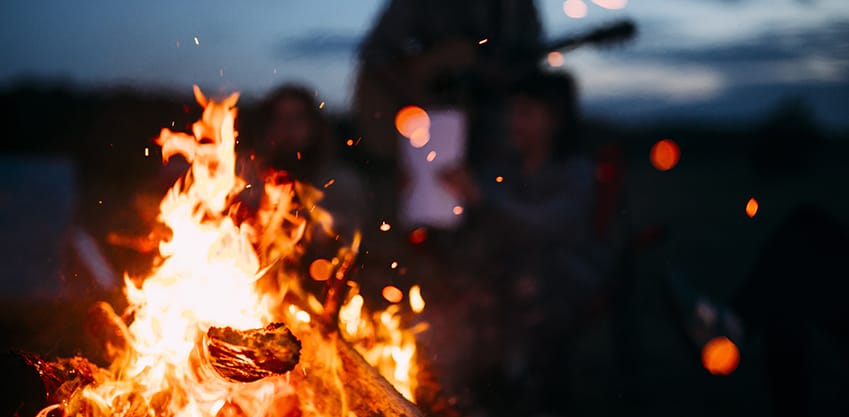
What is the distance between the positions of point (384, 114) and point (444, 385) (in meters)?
6.78

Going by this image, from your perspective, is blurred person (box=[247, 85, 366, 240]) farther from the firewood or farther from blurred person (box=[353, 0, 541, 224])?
the firewood

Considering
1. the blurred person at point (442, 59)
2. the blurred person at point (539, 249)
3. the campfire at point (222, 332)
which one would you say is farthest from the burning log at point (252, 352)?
the blurred person at point (442, 59)

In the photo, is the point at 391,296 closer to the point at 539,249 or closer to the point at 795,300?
the point at 539,249

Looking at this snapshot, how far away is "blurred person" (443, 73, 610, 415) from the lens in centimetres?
542

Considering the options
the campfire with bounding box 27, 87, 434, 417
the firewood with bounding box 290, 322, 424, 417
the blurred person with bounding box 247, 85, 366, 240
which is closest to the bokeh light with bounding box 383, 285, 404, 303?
the blurred person with bounding box 247, 85, 366, 240

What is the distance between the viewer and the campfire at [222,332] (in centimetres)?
275

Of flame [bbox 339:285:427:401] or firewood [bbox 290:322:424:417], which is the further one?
flame [bbox 339:285:427:401]

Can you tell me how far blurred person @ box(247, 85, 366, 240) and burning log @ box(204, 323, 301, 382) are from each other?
212 cm

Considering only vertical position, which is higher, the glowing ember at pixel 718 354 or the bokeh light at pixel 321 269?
the bokeh light at pixel 321 269

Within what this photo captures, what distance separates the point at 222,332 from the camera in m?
2.67

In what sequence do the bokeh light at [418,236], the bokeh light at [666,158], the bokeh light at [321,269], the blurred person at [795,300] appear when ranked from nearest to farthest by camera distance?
the blurred person at [795,300], the bokeh light at [321,269], the bokeh light at [418,236], the bokeh light at [666,158]

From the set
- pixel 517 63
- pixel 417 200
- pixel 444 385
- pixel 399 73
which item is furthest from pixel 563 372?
pixel 399 73

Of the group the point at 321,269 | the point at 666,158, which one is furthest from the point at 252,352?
the point at 666,158

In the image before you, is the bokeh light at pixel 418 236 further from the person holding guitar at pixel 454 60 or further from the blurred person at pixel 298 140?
the blurred person at pixel 298 140
